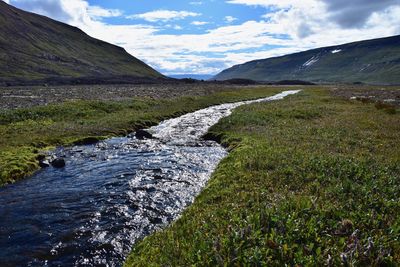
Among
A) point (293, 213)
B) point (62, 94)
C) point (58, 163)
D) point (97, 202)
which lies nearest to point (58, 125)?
point (58, 163)

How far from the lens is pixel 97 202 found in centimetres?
1642

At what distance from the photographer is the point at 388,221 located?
1092 centimetres

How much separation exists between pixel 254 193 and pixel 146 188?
21.4 feet

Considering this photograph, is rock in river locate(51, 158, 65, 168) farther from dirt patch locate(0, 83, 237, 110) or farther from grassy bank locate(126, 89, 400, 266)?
dirt patch locate(0, 83, 237, 110)

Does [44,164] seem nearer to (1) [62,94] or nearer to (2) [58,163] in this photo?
(2) [58,163]

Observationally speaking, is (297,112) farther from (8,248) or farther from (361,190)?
(8,248)

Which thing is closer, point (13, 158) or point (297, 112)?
point (13, 158)

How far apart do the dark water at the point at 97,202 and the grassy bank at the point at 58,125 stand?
6.30 ft

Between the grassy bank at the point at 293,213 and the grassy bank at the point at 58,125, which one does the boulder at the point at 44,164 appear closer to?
the grassy bank at the point at 58,125

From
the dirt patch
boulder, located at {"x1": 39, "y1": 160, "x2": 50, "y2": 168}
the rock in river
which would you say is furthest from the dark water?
the dirt patch

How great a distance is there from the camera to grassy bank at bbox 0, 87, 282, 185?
22.7 m

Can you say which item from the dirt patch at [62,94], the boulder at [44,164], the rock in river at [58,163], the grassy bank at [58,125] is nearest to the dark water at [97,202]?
the rock in river at [58,163]

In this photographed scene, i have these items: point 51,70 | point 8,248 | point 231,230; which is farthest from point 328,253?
point 51,70

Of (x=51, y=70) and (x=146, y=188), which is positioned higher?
(x=51, y=70)
